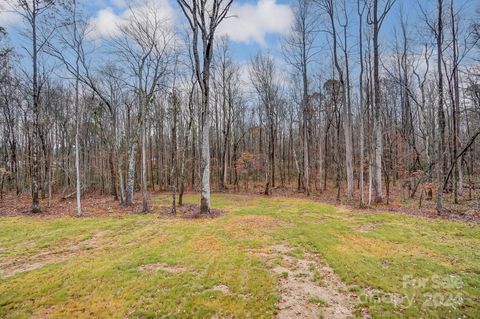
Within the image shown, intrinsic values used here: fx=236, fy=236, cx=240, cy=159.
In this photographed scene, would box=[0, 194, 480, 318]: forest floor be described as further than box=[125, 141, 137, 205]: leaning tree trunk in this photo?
No

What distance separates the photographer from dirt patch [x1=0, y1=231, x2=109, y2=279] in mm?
5500

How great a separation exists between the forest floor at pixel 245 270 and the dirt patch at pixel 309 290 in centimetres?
2

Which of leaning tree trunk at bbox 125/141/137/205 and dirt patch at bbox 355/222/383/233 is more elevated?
leaning tree trunk at bbox 125/141/137/205

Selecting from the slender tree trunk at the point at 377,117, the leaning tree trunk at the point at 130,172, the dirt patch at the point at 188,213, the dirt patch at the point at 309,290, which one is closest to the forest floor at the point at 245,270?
the dirt patch at the point at 309,290

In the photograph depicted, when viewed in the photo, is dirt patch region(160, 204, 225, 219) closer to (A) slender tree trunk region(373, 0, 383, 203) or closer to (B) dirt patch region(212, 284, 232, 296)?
(B) dirt patch region(212, 284, 232, 296)

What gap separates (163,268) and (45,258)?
3.44m

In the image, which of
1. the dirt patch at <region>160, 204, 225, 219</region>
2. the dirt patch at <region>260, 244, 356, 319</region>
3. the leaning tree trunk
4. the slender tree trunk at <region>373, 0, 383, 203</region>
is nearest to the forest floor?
the dirt patch at <region>260, 244, 356, 319</region>

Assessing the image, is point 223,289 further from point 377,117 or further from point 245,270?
point 377,117

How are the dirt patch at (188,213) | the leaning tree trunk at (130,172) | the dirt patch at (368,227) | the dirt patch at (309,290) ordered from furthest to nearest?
the leaning tree trunk at (130,172), the dirt patch at (188,213), the dirt patch at (368,227), the dirt patch at (309,290)

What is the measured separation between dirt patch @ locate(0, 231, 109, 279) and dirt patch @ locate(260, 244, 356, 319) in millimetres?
5259

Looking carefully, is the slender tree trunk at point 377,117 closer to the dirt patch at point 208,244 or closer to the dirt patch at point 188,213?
the dirt patch at point 188,213

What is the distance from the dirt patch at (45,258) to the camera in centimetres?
550

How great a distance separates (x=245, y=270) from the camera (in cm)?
515

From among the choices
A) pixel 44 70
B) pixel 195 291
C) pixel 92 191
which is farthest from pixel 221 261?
pixel 92 191
